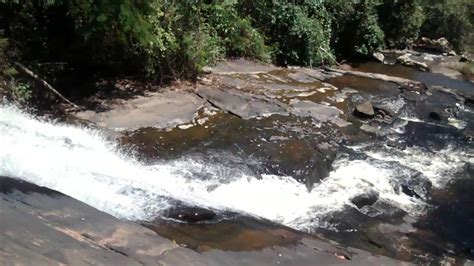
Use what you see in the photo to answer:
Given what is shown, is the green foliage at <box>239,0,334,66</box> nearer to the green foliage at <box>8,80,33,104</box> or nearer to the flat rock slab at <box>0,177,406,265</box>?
the green foliage at <box>8,80,33,104</box>

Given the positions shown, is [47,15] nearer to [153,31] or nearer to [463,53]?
[153,31]

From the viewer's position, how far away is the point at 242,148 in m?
9.27

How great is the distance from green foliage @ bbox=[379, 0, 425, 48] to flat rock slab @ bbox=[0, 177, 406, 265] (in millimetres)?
16555

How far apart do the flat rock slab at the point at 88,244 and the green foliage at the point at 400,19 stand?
1656 centimetres

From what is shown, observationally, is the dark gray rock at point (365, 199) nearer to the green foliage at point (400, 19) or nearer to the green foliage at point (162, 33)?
the green foliage at point (162, 33)

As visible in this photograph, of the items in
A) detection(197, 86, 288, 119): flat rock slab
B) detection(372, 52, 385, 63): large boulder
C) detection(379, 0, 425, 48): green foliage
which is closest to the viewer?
detection(197, 86, 288, 119): flat rock slab

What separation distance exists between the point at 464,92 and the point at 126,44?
36.5ft

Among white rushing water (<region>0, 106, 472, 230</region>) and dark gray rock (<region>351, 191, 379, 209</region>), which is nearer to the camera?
white rushing water (<region>0, 106, 472, 230</region>)

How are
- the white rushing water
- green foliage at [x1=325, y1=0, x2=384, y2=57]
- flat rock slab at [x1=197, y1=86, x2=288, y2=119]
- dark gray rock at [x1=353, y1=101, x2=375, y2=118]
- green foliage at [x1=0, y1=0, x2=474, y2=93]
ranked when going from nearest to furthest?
the white rushing water
green foliage at [x1=0, y1=0, x2=474, y2=93]
flat rock slab at [x1=197, y1=86, x2=288, y2=119]
dark gray rock at [x1=353, y1=101, x2=375, y2=118]
green foliage at [x1=325, y1=0, x2=384, y2=57]

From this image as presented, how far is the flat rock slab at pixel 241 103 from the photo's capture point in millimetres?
10859

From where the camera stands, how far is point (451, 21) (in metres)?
23.9

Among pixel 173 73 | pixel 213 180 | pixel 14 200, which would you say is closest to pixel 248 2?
pixel 173 73

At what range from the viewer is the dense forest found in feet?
33.0

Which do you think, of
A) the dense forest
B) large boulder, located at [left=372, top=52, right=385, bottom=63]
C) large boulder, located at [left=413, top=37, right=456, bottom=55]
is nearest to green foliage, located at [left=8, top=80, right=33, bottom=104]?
the dense forest
